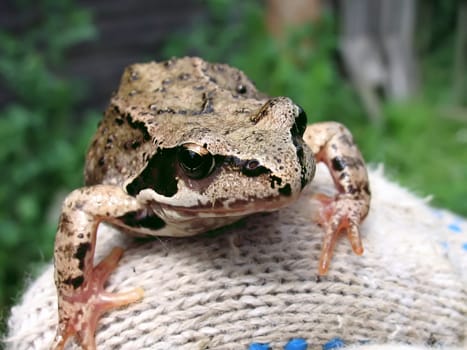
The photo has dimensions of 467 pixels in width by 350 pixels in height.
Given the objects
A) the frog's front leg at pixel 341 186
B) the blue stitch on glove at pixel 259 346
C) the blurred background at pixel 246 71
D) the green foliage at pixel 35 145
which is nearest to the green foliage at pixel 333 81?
the blurred background at pixel 246 71

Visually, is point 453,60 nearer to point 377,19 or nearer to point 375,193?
point 377,19

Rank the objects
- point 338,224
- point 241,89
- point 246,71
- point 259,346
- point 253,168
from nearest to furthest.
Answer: point 253,168 → point 259,346 → point 338,224 → point 241,89 → point 246,71

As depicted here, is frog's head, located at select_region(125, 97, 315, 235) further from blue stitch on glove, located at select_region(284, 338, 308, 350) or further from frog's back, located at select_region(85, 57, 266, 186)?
blue stitch on glove, located at select_region(284, 338, 308, 350)

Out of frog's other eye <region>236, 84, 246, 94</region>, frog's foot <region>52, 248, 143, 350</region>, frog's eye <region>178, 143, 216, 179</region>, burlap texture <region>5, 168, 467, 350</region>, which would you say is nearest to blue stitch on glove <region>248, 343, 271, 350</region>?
burlap texture <region>5, 168, 467, 350</region>

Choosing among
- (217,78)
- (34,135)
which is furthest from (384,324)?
(34,135)

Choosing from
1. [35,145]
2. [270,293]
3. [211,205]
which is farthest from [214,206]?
[35,145]

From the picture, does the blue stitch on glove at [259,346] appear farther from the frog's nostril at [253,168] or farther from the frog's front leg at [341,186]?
the frog's nostril at [253,168]

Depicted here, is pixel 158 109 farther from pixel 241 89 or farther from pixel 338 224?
pixel 338 224

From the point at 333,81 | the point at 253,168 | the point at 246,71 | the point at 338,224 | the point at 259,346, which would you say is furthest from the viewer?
the point at 333,81
